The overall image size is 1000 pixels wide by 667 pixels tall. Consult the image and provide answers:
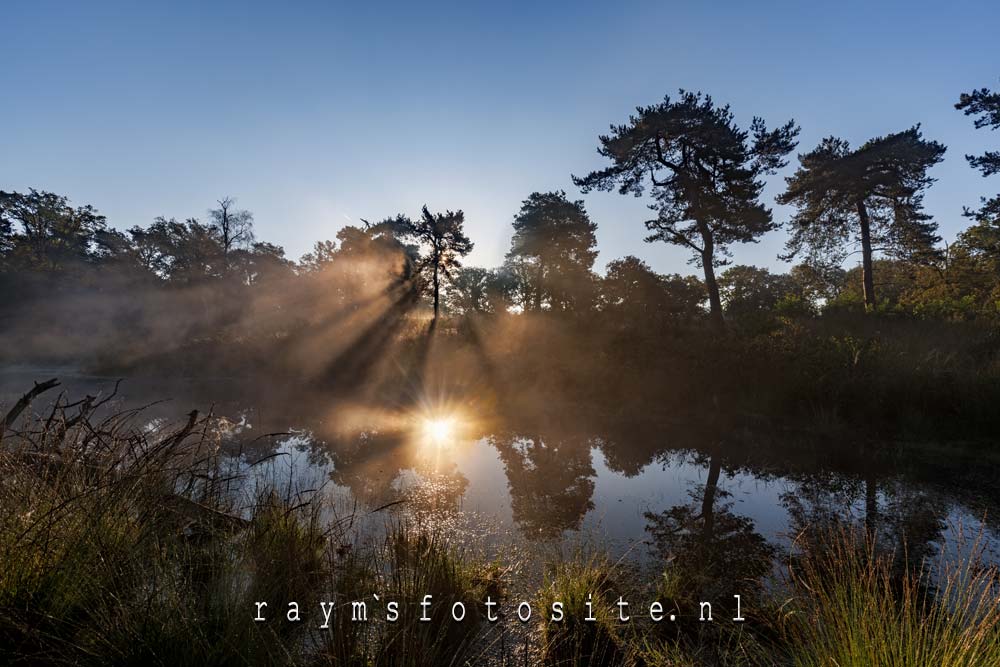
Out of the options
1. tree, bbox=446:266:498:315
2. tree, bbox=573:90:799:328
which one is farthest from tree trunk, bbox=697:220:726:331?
tree, bbox=446:266:498:315

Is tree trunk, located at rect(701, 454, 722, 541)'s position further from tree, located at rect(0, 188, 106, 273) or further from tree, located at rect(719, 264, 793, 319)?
tree, located at rect(0, 188, 106, 273)

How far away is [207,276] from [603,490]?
42.2 meters

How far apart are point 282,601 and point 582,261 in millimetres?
30309

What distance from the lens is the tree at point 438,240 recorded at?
30.4 metres

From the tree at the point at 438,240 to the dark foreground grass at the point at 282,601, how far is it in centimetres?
2745

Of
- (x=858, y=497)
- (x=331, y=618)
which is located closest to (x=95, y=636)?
(x=331, y=618)

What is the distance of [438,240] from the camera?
3067 cm

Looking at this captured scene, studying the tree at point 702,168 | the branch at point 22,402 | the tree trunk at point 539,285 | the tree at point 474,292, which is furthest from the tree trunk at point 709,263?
the tree at point 474,292

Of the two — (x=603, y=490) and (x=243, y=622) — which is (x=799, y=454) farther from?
(x=243, y=622)

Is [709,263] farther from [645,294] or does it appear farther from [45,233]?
[45,233]

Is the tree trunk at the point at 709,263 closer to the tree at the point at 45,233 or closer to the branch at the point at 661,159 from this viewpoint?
the branch at the point at 661,159

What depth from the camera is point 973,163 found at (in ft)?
59.3

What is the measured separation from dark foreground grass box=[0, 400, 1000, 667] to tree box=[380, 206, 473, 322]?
27453 millimetres

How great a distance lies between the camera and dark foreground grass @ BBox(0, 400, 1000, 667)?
6.21ft
